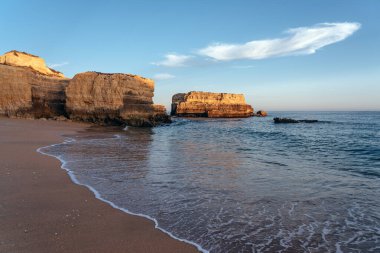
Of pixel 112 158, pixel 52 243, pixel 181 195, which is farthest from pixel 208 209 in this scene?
pixel 112 158

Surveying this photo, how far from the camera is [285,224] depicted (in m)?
5.43

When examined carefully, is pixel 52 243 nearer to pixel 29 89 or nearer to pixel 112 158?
pixel 112 158

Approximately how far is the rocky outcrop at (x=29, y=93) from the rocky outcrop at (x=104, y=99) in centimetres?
236

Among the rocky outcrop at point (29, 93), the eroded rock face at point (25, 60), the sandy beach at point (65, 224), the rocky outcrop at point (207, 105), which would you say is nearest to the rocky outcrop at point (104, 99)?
the rocky outcrop at point (29, 93)

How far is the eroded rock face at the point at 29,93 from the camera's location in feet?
105

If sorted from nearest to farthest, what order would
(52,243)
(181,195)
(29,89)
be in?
1. (52,243)
2. (181,195)
3. (29,89)

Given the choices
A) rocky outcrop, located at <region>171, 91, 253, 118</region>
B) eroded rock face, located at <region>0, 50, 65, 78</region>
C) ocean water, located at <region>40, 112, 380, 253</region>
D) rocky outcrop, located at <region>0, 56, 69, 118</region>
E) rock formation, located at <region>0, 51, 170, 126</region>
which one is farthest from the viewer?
rocky outcrop, located at <region>171, 91, 253, 118</region>

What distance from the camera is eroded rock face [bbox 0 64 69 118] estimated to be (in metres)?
32.0

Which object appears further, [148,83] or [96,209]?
[148,83]

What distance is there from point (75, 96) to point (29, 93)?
457 centimetres

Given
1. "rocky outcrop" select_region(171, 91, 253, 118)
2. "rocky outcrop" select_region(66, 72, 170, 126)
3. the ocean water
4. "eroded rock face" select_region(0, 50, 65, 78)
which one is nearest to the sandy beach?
the ocean water

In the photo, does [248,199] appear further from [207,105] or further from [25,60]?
[207,105]

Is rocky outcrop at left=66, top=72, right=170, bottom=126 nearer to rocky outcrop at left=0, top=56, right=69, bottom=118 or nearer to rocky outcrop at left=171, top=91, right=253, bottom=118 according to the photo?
rocky outcrop at left=0, top=56, right=69, bottom=118

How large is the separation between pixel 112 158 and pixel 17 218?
7.16 metres
